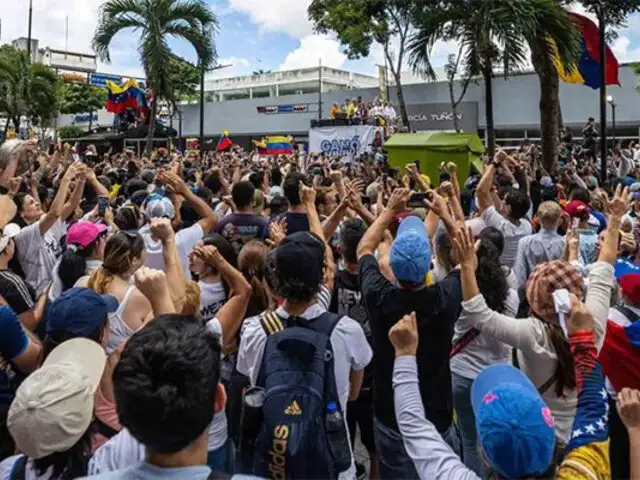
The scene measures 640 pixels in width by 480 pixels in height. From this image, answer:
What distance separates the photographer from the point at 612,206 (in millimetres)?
3432

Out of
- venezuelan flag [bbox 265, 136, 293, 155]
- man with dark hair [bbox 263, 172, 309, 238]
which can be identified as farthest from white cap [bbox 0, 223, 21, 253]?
venezuelan flag [bbox 265, 136, 293, 155]

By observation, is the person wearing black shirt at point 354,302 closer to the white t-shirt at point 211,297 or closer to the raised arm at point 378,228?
the raised arm at point 378,228

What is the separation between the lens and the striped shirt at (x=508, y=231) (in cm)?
539

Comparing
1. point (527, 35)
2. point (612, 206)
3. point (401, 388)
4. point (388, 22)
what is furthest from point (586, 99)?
point (401, 388)

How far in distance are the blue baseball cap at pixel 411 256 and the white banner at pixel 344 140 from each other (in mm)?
17233

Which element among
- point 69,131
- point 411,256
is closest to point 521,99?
point 411,256

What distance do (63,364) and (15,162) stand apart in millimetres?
4502

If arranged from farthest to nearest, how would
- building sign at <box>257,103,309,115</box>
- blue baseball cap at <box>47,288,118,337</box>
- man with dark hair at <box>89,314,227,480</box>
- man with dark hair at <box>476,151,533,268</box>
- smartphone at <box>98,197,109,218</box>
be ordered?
building sign at <box>257,103,309,115</box> < smartphone at <box>98,197,109,218</box> < man with dark hair at <box>476,151,533,268</box> < blue baseball cap at <box>47,288,118,337</box> < man with dark hair at <box>89,314,227,480</box>

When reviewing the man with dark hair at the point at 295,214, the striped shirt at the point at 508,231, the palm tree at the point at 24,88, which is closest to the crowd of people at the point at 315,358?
the man with dark hair at the point at 295,214

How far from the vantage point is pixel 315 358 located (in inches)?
90.4

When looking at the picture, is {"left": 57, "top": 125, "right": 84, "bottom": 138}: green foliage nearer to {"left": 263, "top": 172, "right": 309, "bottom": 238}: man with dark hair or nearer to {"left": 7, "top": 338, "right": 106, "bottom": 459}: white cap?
{"left": 263, "top": 172, "right": 309, "bottom": 238}: man with dark hair

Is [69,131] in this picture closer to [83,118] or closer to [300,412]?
[83,118]

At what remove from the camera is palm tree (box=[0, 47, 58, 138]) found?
86.3 feet

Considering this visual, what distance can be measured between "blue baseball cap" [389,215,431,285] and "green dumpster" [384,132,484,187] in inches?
341
